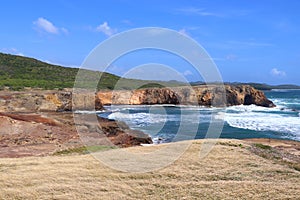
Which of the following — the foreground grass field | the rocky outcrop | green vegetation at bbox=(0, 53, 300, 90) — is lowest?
the foreground grass field

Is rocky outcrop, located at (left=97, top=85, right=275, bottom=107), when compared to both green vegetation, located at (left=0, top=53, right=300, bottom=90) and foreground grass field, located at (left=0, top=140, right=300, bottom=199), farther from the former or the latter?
foreground grass field, located at (left=0, top=140, right=300, bottom=199)

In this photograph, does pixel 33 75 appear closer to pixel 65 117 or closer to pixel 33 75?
pixel 33 75

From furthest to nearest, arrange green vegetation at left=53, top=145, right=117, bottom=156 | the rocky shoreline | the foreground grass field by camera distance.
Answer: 1. the rocky shoreline
2. green vegetation at left=53, top=145, right=117, bottom=156
3. the foreground grass field

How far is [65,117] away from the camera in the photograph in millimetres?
54125

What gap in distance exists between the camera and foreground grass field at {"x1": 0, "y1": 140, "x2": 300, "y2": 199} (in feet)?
54.2

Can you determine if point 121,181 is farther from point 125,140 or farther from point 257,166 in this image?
point 125,140

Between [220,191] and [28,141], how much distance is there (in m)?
21.2

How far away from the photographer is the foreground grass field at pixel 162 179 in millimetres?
16531

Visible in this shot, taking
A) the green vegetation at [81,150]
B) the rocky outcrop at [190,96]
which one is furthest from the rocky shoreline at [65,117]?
the green vegetation at [81,150]

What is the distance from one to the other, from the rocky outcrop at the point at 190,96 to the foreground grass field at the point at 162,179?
66.9 metres

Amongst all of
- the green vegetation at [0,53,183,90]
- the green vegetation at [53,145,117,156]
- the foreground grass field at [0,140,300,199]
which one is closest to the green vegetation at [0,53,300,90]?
the green vegetation at [0,53,183,90]

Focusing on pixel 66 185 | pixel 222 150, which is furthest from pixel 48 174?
pixel 222 150

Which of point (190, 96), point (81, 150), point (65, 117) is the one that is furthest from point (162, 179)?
point (190, 96)

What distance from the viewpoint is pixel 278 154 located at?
80.4 ft
